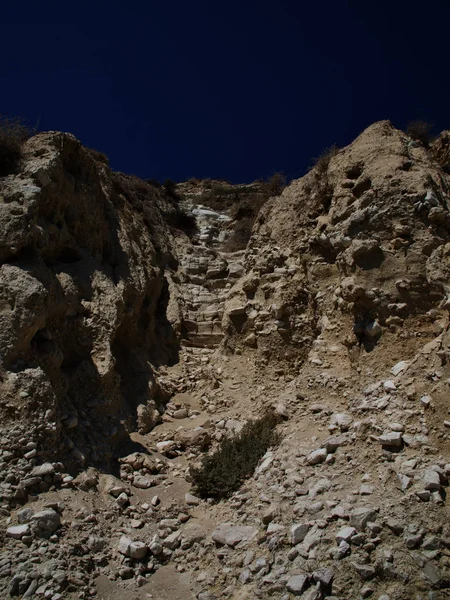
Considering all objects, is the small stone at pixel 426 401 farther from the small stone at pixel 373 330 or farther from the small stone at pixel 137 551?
the small stone at pixel 137 551

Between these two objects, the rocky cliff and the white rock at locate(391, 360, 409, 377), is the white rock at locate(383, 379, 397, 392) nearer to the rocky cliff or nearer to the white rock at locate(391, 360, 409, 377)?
the rocky cliff

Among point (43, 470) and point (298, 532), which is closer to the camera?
point (298, 532)

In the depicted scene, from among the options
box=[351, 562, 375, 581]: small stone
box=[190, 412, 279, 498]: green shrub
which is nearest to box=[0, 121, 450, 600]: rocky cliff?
box=[351, 562, 375, 581]: small stone

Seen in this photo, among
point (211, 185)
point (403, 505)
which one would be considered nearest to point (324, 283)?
point (403, 505)

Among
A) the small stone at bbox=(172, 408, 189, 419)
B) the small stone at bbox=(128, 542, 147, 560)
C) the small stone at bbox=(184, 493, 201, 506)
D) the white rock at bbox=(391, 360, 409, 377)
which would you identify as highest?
the white rock at bbox=(391, 360, 409, 377)

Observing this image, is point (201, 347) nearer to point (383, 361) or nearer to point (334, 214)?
point (334, 214)

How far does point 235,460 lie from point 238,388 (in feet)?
8.43

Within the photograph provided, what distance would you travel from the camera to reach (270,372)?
31.4 ft

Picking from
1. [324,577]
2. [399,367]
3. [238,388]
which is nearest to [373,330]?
[399,367]

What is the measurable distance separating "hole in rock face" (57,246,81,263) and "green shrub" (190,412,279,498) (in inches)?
186

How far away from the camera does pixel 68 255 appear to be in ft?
32.2

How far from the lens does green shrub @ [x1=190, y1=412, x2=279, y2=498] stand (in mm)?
7051

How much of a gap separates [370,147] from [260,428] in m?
6.01

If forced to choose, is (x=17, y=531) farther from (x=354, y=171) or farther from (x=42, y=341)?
(x=354, y=171)
